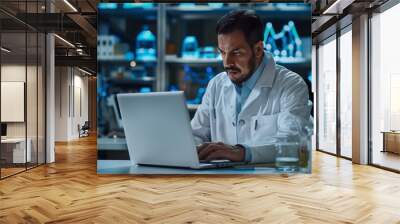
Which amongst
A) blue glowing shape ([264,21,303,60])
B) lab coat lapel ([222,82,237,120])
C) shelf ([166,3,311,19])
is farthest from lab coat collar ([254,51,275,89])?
shelf ([166,3,311,19])

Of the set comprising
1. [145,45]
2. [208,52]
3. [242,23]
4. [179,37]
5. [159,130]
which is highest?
[242,23]

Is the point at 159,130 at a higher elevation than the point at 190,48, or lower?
lower

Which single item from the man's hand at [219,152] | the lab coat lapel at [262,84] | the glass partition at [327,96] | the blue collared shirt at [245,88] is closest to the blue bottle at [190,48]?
the blue collared shirt at [245,88]

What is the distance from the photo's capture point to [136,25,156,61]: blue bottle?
20.1 ft

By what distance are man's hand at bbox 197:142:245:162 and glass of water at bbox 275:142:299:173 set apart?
524 millimetres

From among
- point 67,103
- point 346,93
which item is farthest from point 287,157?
point 67,103

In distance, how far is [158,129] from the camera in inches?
212

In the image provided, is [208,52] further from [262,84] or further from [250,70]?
[262,84]

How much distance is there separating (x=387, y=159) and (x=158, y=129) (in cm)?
441

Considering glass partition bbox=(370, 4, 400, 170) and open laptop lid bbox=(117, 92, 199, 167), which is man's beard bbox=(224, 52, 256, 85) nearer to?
open laptop lid bbox=(117, 92, 199, 167)

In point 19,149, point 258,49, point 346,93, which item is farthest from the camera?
point 346,93

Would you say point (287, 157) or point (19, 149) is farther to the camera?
point (19, 149)

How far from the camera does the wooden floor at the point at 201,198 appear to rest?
3.91m

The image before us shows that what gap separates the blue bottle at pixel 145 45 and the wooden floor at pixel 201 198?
71.8 inches
